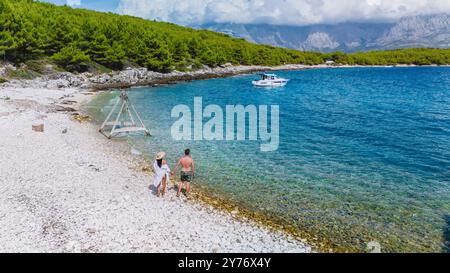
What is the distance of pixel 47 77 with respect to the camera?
2665 inches

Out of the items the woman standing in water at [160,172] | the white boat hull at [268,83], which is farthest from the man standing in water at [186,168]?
the white boat hull at [268,83]

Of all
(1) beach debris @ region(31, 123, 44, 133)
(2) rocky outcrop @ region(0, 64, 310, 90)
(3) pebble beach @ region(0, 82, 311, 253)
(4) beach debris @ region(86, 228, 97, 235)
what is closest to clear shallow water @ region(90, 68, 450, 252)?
(3) pebble beach @ region(0, 82, 311, 253)

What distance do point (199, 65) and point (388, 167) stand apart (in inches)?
3849

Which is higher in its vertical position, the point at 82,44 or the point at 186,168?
the point at 82,44

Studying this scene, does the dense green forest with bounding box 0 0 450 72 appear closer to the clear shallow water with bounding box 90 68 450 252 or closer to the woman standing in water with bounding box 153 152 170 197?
the clear shallow water with bounding box 90 68 450 252

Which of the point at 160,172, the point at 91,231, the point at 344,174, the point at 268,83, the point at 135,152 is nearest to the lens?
the point at 91,231

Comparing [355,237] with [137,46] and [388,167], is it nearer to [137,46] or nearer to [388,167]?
[388,167]

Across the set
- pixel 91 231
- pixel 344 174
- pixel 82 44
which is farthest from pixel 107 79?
pixel 91 231

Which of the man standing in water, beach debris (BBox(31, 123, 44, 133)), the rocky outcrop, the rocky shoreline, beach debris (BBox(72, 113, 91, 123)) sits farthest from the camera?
the rocky shoreline

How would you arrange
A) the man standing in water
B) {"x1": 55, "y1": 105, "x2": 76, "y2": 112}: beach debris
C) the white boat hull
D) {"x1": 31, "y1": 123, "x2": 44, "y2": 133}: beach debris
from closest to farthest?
1. the man standing in water
2. {"x1": 31, "y1": 123, "x2": 44, "y2": 133}: beach debris
3. {"x1": 55, "y1": 105, "x2": 76, "y2": 112}: beach debris
4. the white boat hull

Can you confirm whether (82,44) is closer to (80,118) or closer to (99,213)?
(80,118)

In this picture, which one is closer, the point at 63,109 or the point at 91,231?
the point at 91,231
